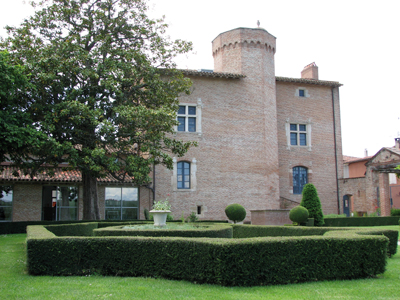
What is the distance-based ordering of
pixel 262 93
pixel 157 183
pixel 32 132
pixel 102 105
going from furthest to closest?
pixel 262 93
pixel 157 183
pixel 102 105
pixel 32 132

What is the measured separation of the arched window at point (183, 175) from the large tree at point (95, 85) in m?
6.57

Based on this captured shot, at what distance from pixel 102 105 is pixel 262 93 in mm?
13345

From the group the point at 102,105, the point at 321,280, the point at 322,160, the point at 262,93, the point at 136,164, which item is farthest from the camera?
the point at 322,160

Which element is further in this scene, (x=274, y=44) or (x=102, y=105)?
(x=274, y=44)

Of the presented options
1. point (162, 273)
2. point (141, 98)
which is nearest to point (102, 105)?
point (141, 98)

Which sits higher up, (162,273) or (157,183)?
(157,183)

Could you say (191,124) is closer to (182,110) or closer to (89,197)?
(182,110)

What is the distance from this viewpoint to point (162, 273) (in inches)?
318

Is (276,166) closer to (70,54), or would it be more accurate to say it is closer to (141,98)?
(141,98)

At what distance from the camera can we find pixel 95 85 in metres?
19.3

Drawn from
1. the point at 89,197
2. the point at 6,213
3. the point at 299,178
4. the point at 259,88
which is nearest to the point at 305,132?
the point at 299,178

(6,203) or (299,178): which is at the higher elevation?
(299,178)

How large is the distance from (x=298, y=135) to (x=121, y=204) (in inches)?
593

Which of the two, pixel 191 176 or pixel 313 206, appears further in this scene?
pixel 191 176
